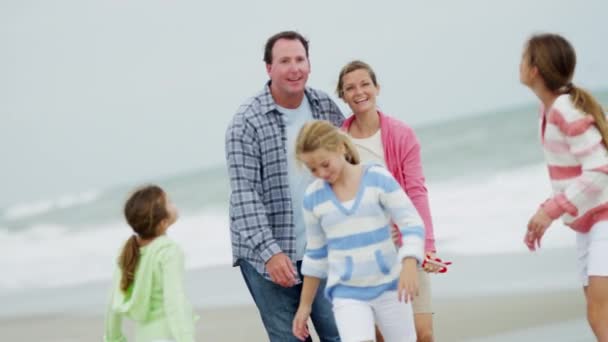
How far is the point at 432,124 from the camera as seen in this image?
26.3 metres

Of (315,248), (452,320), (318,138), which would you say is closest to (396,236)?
(315,248)

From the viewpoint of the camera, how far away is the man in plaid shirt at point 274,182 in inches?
166

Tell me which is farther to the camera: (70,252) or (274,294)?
(70,252)

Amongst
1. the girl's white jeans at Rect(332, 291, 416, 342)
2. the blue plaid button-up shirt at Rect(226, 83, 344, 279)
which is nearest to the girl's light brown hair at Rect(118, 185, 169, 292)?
the blue plaid button-up shirt at Rect(226, 83, 344, 279)

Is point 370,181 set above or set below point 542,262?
above

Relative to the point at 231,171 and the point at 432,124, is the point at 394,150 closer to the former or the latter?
the point at 231,171

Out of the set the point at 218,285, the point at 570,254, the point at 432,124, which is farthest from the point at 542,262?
the point at 432,124

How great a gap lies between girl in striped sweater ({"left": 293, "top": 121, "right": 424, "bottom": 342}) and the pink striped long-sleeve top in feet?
Result: 1.97

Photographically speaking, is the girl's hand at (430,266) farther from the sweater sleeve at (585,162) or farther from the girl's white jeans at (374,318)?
the sweater sleeve at (585,162)

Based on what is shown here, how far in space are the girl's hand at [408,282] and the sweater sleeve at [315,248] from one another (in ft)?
1.22

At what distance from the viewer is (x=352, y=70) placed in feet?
14.3

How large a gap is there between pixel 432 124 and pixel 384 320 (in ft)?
74.9

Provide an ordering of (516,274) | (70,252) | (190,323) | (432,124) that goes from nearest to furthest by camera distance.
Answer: (190,323) → (516,274) → (70,252) → (432,124)

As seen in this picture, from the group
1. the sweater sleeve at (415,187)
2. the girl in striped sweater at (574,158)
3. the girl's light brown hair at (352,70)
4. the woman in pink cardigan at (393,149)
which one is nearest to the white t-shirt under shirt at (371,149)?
the woman in pink cardigan at (393,149)
